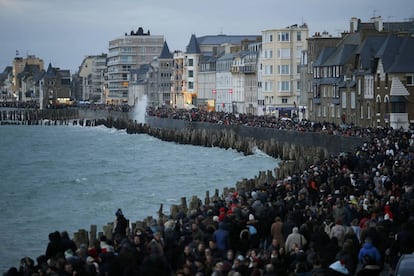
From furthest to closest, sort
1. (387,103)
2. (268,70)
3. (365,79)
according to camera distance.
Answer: (268,70) → (365,79) → (387,103)

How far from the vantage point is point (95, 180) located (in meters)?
64.2

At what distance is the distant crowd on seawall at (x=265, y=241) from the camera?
664 inches

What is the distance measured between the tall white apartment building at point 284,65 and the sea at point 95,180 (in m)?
12.4

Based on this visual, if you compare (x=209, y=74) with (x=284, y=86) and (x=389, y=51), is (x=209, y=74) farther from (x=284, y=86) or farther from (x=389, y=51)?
(x=389, y=51)

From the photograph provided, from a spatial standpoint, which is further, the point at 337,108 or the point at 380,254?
the point at 337,108

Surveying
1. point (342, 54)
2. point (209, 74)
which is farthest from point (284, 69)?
point (209, 74)

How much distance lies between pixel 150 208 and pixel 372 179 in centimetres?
Result: 1607

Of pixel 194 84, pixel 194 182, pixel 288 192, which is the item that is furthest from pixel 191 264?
pixel 194 84

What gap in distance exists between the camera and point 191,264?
16.8 metres

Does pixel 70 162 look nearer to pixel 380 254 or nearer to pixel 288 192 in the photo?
pixel 288 192

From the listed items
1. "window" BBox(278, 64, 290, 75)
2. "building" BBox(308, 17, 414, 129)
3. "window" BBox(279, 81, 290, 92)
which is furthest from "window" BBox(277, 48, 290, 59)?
"building" BBox(308, 17, 414, 129)

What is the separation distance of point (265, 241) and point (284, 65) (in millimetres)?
83290

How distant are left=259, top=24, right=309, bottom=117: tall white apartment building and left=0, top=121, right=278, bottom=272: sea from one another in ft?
40.8

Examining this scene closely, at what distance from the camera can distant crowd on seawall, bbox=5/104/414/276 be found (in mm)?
16875
